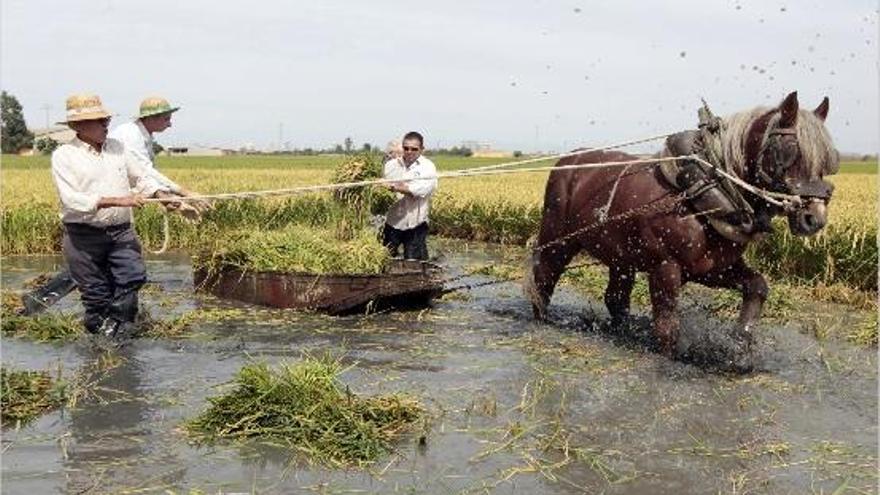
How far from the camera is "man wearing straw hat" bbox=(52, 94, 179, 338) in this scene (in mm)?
6672

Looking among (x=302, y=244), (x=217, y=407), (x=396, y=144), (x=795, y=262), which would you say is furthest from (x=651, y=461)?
(x=795, y=262)

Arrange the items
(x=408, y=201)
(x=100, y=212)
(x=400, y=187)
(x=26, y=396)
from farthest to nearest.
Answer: (x=408, y=201) → (x=400, y=187) → (x=100, y=212) → (x=26, y=396)

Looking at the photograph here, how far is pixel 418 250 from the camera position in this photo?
33.9ft

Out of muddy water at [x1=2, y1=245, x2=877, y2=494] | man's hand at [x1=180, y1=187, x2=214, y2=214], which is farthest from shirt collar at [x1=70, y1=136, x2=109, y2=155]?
muddy water at [x1=2, y1=245, x2=877, y2=494]

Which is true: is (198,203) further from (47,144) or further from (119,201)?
(47,144)

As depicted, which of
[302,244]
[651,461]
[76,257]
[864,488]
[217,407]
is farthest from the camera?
[302,244]

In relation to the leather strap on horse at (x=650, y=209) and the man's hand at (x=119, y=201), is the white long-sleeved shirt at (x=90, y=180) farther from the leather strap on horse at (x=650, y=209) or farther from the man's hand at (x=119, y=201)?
the leather strap on horse at (x=650, y=209)

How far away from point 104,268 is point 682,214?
455 centimetres

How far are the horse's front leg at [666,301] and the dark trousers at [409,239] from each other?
3767 mm

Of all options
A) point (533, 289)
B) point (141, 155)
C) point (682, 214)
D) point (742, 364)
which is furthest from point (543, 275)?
point (141, 155)

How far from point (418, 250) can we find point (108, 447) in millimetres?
5866

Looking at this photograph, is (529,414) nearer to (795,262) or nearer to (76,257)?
(76,257)

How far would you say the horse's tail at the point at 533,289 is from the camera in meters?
8.77

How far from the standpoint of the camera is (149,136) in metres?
8.27
